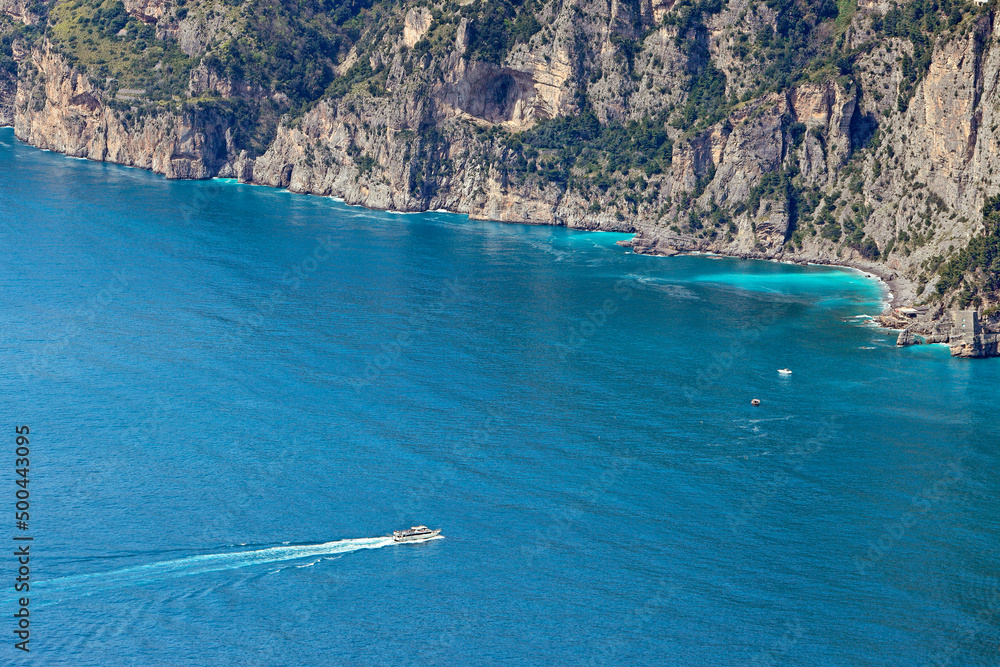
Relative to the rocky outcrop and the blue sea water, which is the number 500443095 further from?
the rocky outcrop

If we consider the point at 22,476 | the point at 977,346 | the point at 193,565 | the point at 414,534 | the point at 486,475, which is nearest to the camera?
the point at 193,565

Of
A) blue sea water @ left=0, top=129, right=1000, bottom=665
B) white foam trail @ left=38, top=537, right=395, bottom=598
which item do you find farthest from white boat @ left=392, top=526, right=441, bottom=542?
blue sea water @ left=0, top=129, right=1000, bottom=665

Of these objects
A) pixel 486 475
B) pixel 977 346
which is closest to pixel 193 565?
pixel 486 475

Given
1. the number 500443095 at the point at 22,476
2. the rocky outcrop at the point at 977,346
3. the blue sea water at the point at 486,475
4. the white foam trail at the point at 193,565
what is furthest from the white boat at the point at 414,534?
the rocky outcrop at the point at 977,346

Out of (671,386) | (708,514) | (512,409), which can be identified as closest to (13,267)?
(512,409)

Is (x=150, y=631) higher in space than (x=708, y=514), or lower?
lower

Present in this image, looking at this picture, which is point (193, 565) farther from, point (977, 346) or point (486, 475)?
point (977, 346)

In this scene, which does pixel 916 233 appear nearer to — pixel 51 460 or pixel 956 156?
pixel 956 156
